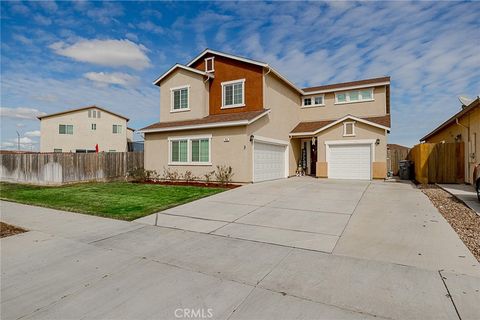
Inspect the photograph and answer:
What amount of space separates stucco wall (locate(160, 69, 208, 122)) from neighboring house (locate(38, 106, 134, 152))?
2052 centimetres

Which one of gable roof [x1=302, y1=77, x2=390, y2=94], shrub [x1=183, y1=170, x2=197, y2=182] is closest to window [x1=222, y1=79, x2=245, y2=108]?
shrub [x1=183, y1=170, x2=197, y2=182]

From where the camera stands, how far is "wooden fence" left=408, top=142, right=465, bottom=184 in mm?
13203

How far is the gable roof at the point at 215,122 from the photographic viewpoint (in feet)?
44.9

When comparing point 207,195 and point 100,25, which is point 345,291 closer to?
point 207,195

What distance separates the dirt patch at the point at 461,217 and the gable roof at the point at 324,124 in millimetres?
6644

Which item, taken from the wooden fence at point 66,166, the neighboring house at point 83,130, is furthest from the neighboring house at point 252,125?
the neighboring house at point 83,130

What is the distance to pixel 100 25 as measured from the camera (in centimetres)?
1281

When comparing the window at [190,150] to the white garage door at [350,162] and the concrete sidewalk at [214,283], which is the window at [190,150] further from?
the concrete sidewalk at [214,283]

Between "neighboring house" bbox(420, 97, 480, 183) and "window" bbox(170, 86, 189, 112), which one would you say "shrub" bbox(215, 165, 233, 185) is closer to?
"window" bbox(170, 86, 189, 112)

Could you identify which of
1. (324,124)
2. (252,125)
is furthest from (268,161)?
(324,124)

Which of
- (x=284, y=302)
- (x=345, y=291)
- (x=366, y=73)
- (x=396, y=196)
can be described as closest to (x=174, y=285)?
(x=284, y=302)

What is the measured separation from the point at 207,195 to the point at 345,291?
789 cm

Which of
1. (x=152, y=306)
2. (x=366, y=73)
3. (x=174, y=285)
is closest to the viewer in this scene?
(x=152, y=306)

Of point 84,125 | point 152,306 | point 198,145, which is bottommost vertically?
point 152,306
